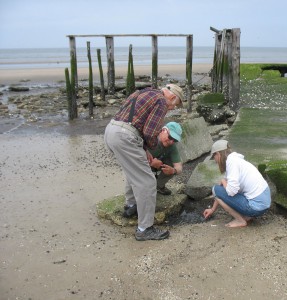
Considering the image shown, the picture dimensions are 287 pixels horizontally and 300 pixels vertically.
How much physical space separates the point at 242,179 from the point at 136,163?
97 centimetres

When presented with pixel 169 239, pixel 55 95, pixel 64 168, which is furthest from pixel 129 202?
pixel 55 95

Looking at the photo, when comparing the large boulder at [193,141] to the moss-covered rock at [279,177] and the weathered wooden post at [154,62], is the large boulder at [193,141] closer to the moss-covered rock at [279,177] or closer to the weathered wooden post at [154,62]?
the moss-covered rock at [279,177]

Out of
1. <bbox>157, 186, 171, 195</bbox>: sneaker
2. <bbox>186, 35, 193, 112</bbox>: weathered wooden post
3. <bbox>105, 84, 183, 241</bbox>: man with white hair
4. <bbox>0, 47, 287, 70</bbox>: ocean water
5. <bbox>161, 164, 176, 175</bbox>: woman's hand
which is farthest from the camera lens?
<bbox>0, 47, 287, 70</bbox>: ocean water

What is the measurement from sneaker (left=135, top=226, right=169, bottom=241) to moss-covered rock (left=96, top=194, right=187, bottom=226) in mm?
337

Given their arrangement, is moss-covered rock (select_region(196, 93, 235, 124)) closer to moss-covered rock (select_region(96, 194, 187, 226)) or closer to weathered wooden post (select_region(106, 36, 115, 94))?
moss-covered rock (select_region(96, 194, 187, 226))

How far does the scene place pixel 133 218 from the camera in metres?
4.60

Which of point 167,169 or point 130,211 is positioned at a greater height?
point 167,169

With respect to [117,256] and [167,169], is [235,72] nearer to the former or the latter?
[167,169]

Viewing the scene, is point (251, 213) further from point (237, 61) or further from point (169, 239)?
point (237, 61)

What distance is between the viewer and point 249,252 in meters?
3.81

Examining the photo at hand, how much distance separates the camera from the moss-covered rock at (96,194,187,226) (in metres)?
4.60

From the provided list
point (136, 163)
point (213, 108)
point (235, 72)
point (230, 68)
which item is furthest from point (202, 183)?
point (230, 68)

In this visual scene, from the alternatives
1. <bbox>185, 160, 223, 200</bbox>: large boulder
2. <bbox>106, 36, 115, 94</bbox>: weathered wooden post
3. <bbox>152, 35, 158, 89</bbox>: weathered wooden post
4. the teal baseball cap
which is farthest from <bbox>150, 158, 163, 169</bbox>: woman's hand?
<bbox>106, 36, 115, 94</bbox>: weathered wooden post

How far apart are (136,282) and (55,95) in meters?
14.3
